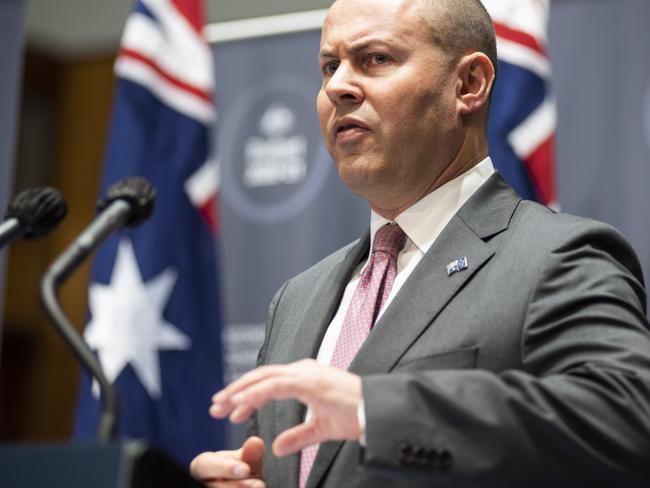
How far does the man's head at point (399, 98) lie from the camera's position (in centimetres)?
199

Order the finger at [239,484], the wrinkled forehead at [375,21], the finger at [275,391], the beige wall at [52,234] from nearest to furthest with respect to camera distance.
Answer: the finger at [275,391], the finger at [239,484], the wrinkled forehead at [375,21], the beige wall at [52,234]

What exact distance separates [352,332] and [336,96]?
1.70 feet

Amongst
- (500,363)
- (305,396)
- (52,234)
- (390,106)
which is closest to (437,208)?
(390,106)

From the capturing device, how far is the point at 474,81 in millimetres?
2111

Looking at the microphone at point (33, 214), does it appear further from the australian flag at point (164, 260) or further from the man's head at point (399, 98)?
the australian flag at point (164, 260)

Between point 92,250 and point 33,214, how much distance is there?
0.28 metres

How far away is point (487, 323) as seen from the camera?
1.63 meters

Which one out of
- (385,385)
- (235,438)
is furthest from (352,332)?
(235,438)

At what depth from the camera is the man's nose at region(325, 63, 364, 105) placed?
200 centimetres

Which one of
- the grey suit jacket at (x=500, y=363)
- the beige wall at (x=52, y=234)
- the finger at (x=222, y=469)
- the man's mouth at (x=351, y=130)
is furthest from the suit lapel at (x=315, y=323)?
the beige wall at (x=52, y=234)

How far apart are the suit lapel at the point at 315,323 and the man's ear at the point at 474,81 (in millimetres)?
365

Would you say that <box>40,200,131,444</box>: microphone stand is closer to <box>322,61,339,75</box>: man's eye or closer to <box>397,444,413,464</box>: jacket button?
<box>397,444,413,464</box>: jacket button

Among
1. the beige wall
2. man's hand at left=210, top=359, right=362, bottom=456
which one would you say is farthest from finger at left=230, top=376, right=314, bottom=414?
the beige wall

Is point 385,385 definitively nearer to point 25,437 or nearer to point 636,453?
point 636,453
